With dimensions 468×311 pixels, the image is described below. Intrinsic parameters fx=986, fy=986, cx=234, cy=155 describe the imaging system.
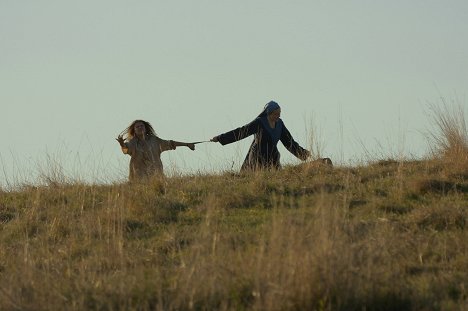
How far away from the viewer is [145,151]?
14500 millimetres

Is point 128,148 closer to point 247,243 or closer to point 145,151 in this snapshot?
point 145,151

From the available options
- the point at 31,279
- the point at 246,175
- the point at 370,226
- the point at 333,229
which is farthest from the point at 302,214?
the point at 246,175

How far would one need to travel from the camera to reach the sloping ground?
662 centimetres

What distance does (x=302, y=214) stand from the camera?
7.65 metres

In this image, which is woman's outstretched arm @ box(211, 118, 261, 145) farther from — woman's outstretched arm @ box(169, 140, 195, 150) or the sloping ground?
the sloping ground

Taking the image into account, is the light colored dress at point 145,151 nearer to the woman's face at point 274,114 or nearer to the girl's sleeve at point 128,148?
the girl's sleeve at point 128,148

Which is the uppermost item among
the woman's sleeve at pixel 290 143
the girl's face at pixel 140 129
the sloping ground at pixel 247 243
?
the girl's face at pixel 140 129

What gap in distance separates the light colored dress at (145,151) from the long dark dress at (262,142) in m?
1.03

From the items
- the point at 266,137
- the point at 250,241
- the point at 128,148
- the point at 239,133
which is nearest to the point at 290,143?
the point at 266,137

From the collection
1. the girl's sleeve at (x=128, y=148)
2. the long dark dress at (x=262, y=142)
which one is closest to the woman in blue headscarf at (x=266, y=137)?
the long dark dress at (x=262, y=142)

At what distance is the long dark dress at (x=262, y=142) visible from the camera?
46.4 ft

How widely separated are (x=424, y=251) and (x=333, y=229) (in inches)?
52.3

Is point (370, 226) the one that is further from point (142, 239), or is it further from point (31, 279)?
point (31, 279)

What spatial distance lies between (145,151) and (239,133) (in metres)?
1.43
